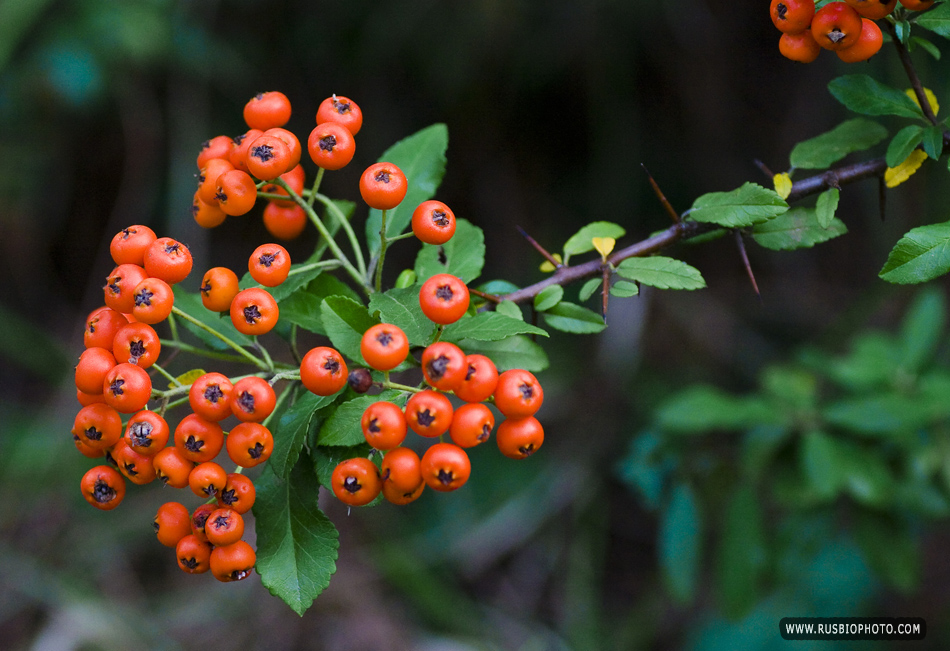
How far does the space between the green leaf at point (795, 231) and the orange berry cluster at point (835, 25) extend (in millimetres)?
307

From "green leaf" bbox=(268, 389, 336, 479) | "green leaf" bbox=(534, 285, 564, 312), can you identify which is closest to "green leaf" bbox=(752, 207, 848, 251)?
"green leaf" bbox=(534, 285, 564, 312)

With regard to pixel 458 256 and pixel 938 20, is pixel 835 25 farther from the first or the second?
pixel 458 256

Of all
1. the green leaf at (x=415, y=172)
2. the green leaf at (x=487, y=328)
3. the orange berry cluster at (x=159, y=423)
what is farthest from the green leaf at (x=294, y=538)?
the green leaf at (x=415, y=172)

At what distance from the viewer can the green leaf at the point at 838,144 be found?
135cm

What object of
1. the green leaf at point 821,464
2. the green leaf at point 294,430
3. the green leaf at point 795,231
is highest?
the green leaf at point 795,231

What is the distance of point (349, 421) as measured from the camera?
1109 millimetres

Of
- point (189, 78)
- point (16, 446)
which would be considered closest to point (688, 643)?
point (16, 446)

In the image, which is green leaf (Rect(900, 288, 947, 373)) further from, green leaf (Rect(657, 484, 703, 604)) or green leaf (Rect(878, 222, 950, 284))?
green leaf (Rect(878, 222, 950, 284))

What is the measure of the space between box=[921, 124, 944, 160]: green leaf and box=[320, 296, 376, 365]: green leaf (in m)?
1.10

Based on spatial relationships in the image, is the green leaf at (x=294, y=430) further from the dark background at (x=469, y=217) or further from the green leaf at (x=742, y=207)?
the dark background at (x=469, y=217)

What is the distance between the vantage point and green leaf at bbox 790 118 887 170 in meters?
1.35

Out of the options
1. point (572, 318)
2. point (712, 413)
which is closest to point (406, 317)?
point (572, 318)

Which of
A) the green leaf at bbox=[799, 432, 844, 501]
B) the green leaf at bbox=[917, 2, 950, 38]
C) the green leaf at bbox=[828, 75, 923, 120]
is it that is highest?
the green leaf at bbox=[917, 2, 950, 38]

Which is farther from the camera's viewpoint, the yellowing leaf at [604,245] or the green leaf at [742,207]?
the yellowing leaf at [604,245]
